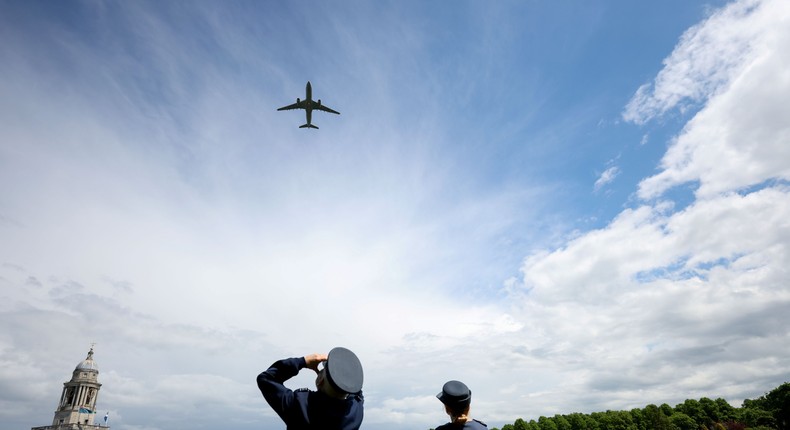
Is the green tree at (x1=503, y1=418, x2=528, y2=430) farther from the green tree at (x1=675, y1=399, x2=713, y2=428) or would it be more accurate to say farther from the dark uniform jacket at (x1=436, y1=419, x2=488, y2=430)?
the dark uniform jacket at (x1=436, y1=419, x2=488, y2=430)

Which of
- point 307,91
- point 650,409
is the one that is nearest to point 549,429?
point 650,409

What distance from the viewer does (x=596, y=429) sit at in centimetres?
8344

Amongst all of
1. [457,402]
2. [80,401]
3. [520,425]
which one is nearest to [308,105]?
[457,402]

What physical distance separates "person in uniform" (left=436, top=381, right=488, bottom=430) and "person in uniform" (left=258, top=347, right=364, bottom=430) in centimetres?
128

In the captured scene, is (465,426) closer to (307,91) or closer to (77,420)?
(307,91)

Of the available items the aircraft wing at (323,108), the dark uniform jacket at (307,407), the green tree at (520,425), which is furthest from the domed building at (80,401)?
the dark uniform jacket at (307,407)

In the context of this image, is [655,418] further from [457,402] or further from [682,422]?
[457,402]

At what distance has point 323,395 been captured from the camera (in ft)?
16.6

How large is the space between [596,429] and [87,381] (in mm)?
112019

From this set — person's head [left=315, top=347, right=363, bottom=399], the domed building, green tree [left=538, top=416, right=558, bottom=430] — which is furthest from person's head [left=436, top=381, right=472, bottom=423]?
the domed building

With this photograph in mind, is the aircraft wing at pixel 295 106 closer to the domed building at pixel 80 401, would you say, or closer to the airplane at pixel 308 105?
the airplane at pixel 308 105

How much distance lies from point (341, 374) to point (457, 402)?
1984 mm

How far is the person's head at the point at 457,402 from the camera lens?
19.4 feet

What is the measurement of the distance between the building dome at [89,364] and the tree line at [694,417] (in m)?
102
